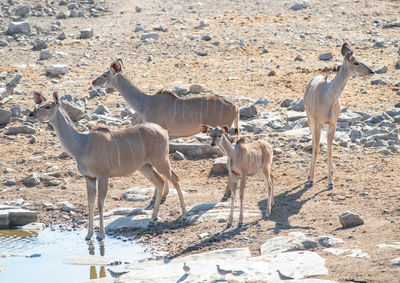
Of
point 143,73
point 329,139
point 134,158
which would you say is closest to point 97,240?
point 134,158

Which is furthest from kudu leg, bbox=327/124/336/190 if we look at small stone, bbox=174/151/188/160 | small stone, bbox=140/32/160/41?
small stone, bbox=140/32/160/41

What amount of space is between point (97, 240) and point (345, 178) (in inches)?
162

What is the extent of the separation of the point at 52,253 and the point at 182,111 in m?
3.46

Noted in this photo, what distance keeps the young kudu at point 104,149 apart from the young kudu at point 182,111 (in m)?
1.69

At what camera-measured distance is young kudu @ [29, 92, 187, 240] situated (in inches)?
388

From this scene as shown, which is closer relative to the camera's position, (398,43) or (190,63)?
(190,63)

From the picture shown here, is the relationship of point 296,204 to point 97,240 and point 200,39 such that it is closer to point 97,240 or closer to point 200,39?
point 97,240

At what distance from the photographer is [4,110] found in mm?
15227

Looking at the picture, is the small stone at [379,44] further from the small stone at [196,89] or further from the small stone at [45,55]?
the small stone at [45,55]

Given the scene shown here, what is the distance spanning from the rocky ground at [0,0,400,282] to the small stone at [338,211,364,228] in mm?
112

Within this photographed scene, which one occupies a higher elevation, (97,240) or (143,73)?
(143,73)

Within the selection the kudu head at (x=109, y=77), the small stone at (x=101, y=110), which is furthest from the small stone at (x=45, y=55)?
the kudu head at (x=109, y=77)

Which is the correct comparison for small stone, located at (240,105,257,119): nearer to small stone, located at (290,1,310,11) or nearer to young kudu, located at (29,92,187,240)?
young kudu, located at (29,92,187,240)

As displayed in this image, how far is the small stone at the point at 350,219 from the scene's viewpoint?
934 cm
